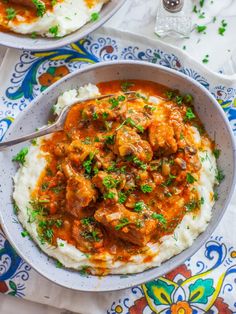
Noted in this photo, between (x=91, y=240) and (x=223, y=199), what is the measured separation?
5.99ft

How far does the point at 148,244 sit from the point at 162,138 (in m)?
1.41

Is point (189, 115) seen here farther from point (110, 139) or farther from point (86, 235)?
point (86, 235)

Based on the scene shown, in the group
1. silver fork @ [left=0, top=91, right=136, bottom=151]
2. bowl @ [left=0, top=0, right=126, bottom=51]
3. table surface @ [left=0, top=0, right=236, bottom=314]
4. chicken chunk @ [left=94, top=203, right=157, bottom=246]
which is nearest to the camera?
chicken chunk @ [left=94, top=203, right=157, bottom=246]

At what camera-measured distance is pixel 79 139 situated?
7078 mm

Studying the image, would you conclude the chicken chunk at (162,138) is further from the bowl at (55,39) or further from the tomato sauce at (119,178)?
Result: the bowl at (55,39)

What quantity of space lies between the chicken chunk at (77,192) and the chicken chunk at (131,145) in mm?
592

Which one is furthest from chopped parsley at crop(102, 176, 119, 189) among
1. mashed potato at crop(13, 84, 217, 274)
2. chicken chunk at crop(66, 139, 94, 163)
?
mashed potato at crop(13, 84, 217, 274)

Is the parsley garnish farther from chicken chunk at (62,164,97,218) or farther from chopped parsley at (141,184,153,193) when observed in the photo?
chicken chunk at (62,164,97,218)

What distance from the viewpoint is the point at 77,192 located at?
6.71 metres

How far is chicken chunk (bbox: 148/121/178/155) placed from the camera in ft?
22.4

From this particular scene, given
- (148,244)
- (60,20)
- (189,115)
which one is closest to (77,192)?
(148,244)

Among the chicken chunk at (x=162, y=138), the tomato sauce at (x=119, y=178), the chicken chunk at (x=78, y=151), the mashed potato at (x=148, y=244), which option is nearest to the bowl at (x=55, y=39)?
the mashed potato at (x=148, y=244)

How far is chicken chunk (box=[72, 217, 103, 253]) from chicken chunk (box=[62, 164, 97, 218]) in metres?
0.13

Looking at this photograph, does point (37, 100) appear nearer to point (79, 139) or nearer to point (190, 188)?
point (79, 139)
